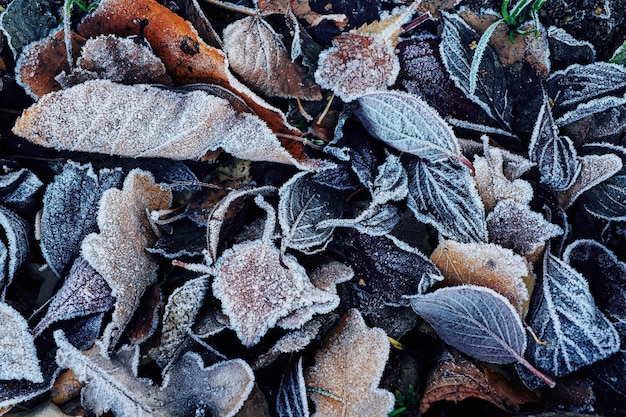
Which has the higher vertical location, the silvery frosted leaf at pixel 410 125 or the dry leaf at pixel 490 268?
the silvery frosted leaf at pixel 410 125

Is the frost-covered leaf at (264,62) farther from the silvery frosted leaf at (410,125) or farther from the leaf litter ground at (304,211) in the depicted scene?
the silvery frosted leaf at (410,125)

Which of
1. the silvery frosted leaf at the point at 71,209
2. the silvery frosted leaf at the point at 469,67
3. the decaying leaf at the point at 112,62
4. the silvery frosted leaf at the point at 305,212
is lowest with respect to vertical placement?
the silvery frosted leaf at the point at 305,212

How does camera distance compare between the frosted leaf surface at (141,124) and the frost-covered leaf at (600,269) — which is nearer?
the frosted leaf surface at (141,124)

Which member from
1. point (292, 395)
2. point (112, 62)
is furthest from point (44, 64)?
point (292, 395)

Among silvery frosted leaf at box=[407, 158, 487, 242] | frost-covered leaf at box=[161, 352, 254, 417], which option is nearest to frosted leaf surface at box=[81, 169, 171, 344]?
frost-covered leaf at box=[161, 352, 254, 417]

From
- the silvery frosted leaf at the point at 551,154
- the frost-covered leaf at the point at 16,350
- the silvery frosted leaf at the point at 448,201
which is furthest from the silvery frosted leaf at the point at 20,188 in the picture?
the silvery frosted leaf at the point at 551,154

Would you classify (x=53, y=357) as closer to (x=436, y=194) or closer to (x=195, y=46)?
(x=195, y=46)

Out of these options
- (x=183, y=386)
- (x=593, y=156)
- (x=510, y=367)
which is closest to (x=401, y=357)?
(x=510, y=367)
